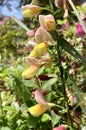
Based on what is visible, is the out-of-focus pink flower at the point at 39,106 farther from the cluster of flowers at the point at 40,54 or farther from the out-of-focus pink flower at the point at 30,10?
the out-of-focus pink flower at the point at 30,10

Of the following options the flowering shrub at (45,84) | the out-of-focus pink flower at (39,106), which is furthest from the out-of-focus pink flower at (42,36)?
the out-of-focus pink flower at (39,106)

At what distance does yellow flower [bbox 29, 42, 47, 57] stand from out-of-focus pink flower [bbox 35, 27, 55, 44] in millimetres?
15

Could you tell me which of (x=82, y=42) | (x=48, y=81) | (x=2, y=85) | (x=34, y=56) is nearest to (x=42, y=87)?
(x=48, y=81)

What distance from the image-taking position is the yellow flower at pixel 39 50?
104 cm

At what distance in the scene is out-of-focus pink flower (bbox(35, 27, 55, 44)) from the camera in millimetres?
1054

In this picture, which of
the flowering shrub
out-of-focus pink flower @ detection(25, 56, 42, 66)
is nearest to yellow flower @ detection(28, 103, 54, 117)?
the flowering shrub

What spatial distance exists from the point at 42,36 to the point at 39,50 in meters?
0.04

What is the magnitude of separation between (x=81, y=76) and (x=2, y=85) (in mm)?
561

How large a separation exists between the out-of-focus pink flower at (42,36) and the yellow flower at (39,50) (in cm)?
2

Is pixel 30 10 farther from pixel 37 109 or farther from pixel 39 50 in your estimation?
pixel 37 109

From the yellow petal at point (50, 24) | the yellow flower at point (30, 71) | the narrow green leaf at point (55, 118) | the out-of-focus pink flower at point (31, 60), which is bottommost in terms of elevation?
the narrow green leaf at point (55, 118)

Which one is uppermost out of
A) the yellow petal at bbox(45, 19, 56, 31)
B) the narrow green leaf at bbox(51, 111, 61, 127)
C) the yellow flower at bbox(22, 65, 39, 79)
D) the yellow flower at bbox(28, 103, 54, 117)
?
the yellow petal at bbox(45, 19, 56, 31)

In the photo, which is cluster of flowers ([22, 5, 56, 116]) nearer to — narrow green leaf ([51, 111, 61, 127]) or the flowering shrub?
the flowering shrub

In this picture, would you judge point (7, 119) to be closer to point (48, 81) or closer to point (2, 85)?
point (48, 81)
